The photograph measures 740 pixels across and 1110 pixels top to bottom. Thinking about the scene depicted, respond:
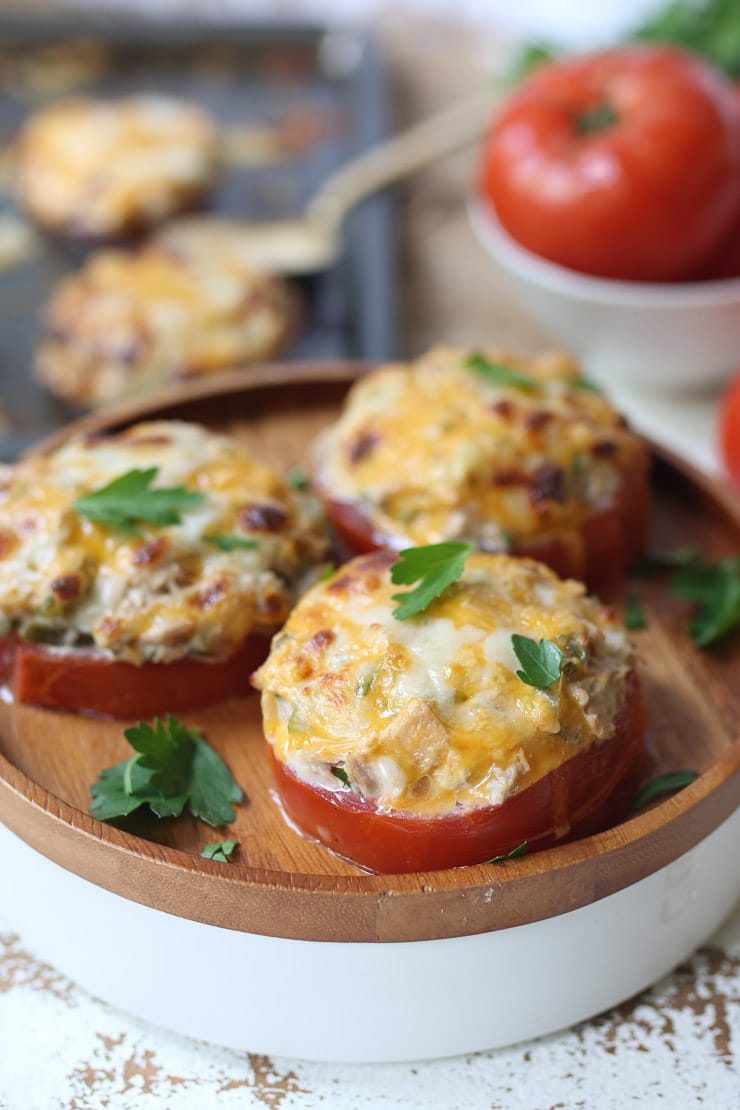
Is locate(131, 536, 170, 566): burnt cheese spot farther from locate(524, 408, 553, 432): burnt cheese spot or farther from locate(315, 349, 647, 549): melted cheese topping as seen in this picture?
locate(524, 408, 553, 432): burnt cheese spot

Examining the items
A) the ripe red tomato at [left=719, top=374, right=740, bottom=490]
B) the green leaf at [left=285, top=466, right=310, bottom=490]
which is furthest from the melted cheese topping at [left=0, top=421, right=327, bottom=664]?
the ripe red tomato at [left=719, top=374, right=740, bottom=490]

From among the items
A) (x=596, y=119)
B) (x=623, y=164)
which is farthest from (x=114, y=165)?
(x=623, y=164)

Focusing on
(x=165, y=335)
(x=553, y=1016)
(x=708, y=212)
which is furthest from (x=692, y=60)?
(x=553, y=1016)

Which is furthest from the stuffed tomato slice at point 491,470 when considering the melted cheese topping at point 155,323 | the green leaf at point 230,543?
the melted cheese topping at point 155,323

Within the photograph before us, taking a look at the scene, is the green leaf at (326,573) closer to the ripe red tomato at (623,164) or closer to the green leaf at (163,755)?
the green leaf at (163,755)

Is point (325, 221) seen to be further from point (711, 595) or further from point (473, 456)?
→ point (711, 595)

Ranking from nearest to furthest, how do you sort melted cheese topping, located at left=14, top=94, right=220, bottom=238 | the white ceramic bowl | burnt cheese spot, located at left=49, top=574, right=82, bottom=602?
burnt cheese spot, located at left=49, top=574, right=82, bottom=602
the white ceramic bowl
melted cheese topping, located at left=14, top=94, right=220, bottom=238

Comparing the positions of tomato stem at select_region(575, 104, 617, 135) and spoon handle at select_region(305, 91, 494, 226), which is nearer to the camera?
tomato stem at select_region(575, 104, 617, 135)

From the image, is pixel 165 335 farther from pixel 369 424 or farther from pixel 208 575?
pixel 208 575
